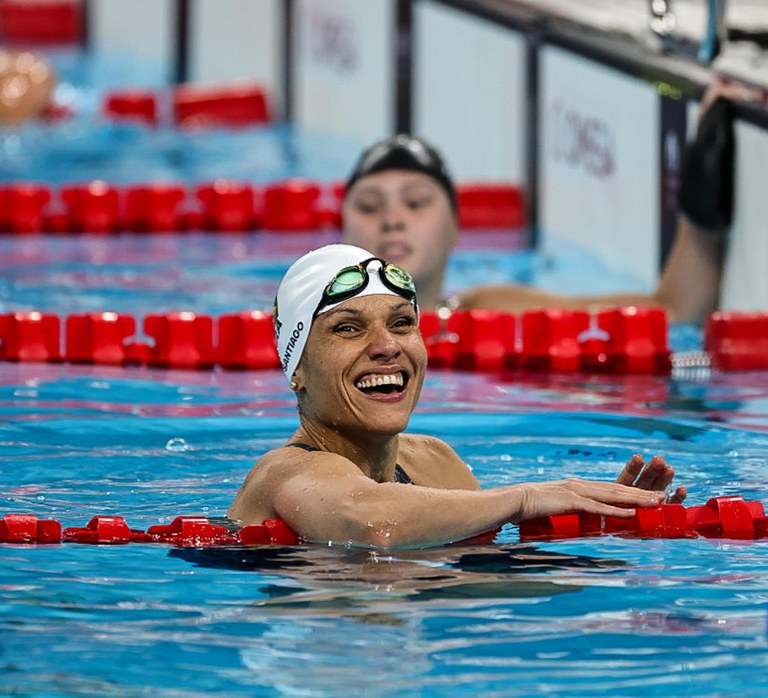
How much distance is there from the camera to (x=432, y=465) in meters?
4.32

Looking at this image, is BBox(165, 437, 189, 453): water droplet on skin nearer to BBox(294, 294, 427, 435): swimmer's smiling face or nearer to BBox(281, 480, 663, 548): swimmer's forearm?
BBox(294, 294, 427, 435): swimmer's smiling face

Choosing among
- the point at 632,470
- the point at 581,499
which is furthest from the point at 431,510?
the point at 632,470

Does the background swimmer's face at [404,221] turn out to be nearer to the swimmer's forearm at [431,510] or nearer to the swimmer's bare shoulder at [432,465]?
the swimmer's bare shoulder at [432,465]

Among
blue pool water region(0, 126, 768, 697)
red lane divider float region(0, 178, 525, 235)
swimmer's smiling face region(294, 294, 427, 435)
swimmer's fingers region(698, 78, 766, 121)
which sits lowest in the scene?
blue pool water region(0, 126, 768, 697)

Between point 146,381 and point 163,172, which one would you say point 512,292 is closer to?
point 146,381

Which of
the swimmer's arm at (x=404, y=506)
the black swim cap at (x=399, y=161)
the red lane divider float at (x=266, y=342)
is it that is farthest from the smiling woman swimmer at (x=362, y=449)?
the black swim cap at (x=399, y=161)

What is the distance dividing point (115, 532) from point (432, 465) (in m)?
0.79

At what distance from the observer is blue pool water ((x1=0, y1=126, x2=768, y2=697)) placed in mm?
3113

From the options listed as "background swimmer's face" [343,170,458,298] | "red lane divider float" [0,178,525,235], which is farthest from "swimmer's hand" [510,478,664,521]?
"red lane divider float" [0,178,525,235]

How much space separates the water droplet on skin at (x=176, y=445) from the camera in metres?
5.25

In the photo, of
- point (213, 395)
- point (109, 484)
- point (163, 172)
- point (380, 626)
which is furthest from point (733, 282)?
point (163, 172)

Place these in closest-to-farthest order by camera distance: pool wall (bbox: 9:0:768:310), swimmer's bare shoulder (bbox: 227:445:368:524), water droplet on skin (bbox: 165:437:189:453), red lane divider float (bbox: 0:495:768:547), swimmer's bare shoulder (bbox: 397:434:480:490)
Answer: swimmer's bare shoulder (bbox: 227:445:368:524) < red lane divider float (bbox: 0:495:768:547) < swimmer's bare shoulder (bbox: 397:434:480:490) < water droplet on skin (bbox: 165:437:189:453) < pool wall (bbox: 9:0:768:310)

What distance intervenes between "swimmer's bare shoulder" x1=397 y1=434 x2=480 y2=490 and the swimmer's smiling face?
316 millimetres

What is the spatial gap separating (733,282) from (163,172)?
549 centimetres
